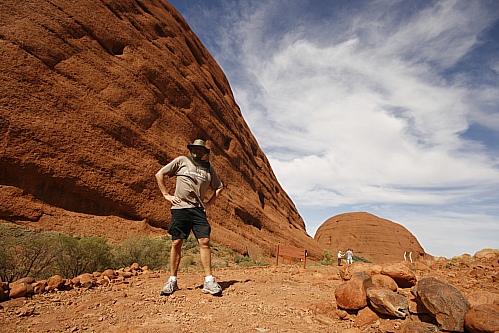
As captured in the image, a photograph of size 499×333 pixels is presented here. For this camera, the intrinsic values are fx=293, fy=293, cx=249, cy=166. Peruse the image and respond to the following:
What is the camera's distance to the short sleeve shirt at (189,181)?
13.2 ft

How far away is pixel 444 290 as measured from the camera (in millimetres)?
2740

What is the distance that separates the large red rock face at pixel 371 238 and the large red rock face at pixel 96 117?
1344 inches

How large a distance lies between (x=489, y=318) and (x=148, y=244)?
7.74 meters

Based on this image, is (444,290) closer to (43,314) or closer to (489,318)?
(489,318)

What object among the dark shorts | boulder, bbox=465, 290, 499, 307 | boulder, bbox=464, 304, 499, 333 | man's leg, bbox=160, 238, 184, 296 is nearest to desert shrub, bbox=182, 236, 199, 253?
man's leg, bbox=160, 238, 184, 296

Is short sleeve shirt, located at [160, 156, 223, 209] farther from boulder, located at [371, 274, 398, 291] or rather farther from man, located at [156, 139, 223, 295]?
boulder, located at [371, 274, 398, 291]

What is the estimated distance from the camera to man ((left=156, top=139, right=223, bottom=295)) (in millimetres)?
3920

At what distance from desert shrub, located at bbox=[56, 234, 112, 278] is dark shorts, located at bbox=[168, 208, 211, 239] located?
2834 millimetres

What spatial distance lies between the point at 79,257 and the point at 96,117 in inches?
343

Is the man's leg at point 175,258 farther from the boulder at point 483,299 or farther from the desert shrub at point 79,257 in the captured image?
the boulder at point 483,299

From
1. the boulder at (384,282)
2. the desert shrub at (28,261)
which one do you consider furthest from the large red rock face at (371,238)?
the desert shrub at (28,261)

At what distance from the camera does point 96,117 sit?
1276 cm

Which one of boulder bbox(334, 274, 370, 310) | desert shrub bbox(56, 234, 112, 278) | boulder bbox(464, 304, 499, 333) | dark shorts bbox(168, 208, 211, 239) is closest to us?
boulder bbox(464, 304, 499, 333)

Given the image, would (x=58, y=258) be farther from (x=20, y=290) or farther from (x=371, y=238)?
(x=371, y=238)
